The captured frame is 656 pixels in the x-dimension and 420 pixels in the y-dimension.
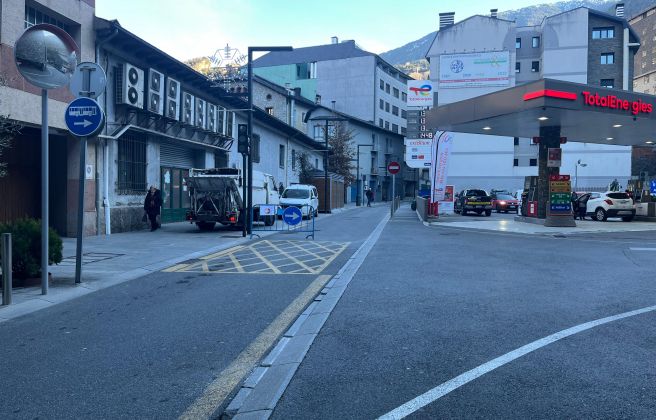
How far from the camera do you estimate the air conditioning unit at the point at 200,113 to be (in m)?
22.7

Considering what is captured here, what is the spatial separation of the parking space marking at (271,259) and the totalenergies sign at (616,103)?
1105 cm

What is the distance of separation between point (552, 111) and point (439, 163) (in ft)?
28.2

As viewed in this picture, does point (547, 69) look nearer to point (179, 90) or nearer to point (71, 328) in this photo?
point (179, 90)

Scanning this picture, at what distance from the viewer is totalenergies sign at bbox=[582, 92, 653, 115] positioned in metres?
18.9

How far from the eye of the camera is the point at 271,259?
38.9ft

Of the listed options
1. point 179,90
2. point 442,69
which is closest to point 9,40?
point 179,90

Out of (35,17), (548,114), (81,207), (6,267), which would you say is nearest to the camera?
(6,267)

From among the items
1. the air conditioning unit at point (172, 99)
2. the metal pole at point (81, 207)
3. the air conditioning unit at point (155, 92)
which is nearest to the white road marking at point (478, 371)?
the metal pole at point (81, 207)

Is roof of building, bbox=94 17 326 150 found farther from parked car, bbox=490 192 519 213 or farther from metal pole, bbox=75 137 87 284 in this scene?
parked car, bbox=490 192 519 213

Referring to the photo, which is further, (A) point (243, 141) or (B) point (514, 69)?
(B) point (514, 69)

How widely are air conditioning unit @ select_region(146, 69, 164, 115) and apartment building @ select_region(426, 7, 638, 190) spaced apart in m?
41.4

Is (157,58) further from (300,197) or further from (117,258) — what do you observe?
(300,197)

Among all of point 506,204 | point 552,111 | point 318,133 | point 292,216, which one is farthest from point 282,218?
point 318,133

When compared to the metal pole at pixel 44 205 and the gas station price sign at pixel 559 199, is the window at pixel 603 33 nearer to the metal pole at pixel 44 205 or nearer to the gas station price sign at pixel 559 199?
the gas station price sign at pixel 559 199
